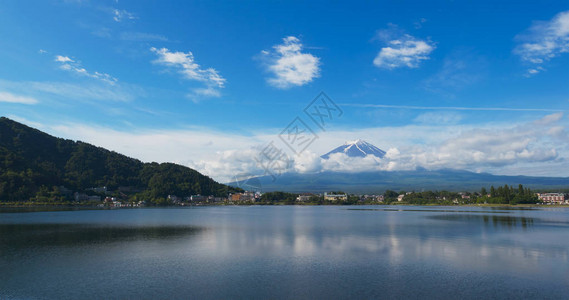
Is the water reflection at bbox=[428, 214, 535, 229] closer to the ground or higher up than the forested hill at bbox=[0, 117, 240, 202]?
closer to the ground

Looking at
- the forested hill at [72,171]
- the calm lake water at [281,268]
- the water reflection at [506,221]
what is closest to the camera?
the calm lake water at [281,268]

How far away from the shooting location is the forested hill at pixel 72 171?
94.9m

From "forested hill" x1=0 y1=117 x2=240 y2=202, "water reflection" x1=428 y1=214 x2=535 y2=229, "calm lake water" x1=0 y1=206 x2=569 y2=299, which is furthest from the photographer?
"forested hill" x1=0 y1=117 x2=240 y2=202

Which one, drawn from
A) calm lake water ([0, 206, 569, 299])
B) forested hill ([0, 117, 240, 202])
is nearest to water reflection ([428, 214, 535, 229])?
calm lake water ([0, 206, 569, 299])

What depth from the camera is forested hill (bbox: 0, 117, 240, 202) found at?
311ft

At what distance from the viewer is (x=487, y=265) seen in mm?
16891

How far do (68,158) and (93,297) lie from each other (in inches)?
5723

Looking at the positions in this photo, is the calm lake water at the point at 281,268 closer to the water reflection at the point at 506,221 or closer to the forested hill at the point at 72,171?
the water reflection at the point at 506,221

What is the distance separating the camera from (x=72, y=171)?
12875 centimetres

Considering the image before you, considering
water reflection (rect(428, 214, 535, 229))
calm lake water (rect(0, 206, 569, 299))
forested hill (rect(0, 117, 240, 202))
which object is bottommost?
water reflection (rect(428, 214, 535, 229))

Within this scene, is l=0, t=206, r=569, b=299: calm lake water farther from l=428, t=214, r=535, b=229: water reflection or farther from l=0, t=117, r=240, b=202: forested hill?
l=0, t=117, r=240, b=202: forested hill

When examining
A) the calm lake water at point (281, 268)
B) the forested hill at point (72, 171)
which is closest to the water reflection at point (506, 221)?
the calm lake water at point (281, 268)

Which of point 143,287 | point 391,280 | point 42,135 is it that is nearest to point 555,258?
point 391,280

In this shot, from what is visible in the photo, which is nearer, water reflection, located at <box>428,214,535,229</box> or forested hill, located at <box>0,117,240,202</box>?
water reflection, located at <box>428,214,535,229</box>
